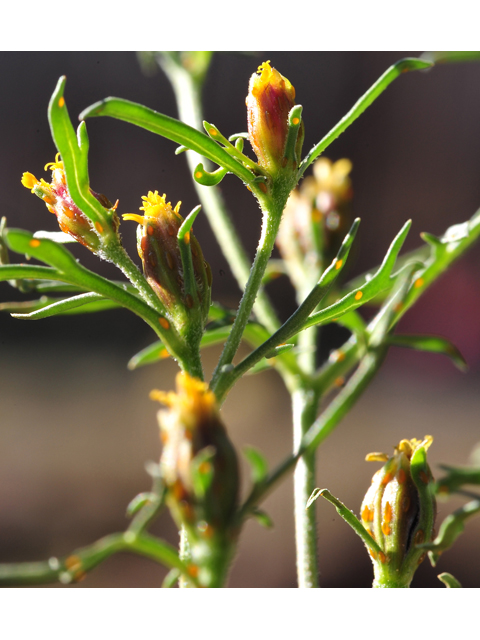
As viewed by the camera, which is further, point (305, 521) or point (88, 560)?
point (305, 521)

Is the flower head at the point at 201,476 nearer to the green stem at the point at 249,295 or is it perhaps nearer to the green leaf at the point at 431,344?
the green stem at the point at 249,295

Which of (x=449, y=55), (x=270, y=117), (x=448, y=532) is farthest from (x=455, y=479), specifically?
(x=449, y=55)

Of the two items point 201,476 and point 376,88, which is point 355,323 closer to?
point 376,88

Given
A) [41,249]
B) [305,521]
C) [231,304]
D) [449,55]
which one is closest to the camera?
[41,249]

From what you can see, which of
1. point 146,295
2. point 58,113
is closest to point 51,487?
point 146,295

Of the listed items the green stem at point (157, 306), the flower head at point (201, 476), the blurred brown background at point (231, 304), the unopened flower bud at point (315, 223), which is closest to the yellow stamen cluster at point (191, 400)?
the flower head at point (201, 476)

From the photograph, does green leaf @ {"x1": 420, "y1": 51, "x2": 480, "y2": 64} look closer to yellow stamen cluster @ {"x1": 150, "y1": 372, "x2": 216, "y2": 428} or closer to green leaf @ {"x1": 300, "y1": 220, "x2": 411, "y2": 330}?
green leaf @ {"x1": 300, "y1": 220, "x2": 411, "y2": 330}

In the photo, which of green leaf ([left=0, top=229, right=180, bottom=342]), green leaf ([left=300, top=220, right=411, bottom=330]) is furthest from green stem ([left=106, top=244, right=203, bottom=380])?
green leaf ([left=300, top=220, right=411, bottom=330])
